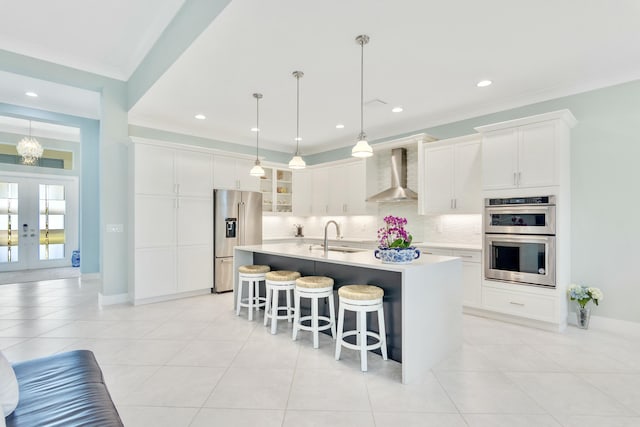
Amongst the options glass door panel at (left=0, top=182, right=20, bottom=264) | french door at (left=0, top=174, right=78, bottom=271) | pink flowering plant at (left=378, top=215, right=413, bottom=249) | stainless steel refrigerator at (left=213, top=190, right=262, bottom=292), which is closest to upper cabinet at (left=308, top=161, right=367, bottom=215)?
stainless steel refrigerator at (left=213, top=190, right=262, bottom=292)

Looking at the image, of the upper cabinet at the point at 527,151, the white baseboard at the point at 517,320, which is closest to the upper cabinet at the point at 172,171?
the upper cabinet at the point at 527,151

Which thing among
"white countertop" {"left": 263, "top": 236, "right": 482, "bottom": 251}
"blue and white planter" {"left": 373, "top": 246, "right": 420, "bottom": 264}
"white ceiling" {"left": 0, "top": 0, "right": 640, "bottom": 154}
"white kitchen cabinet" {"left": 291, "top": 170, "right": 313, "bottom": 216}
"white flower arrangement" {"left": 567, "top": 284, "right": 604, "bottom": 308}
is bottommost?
"white flower arrangement" {"left": 567, "top": 284, "right": 604, "bottom": 308}

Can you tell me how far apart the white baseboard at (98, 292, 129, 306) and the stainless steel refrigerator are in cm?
128

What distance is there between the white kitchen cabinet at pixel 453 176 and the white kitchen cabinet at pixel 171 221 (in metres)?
3.53

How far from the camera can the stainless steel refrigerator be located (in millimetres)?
5293

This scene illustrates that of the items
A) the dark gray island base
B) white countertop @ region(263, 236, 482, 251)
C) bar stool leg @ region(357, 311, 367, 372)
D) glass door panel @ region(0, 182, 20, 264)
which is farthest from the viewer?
glass door panel @ region(0, 182, 20, 264)

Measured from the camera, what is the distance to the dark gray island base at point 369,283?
284 cm

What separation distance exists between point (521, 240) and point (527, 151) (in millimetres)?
1044

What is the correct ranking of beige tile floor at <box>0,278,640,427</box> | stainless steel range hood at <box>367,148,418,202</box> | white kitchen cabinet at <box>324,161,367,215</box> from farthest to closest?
white kitchen cabinet at <box>324,161,367,215</box>, stainless steel range hood at <box>367,148,418,202</box>, beige tile floor at <box>0,278,640,427</box>

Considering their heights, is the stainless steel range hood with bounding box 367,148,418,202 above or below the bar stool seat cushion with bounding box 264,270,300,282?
above

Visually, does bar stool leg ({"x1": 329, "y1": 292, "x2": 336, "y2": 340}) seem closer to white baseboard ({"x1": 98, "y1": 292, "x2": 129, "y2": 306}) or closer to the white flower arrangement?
the white flower arrangement

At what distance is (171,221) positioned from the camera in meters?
4.84

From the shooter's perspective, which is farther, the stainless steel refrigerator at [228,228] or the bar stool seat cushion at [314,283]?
the stainless steel refrigerator at [228,228]

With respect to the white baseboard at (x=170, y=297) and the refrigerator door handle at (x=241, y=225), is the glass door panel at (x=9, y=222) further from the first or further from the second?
the refrigerator door handle at (x=241, y=225)
